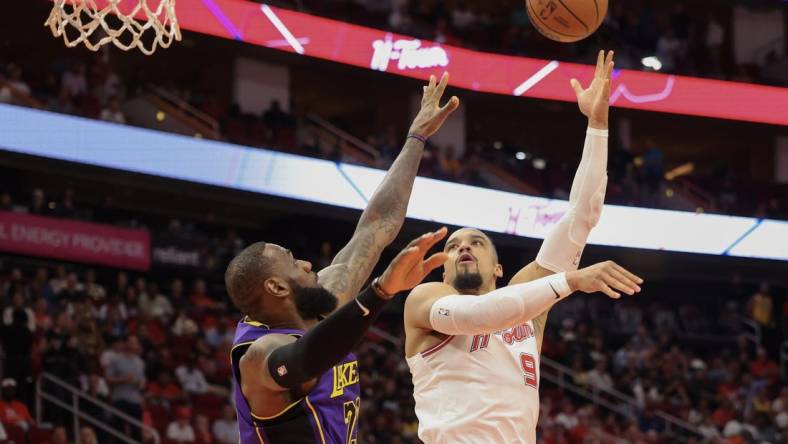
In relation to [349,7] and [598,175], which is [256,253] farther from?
[349,7]

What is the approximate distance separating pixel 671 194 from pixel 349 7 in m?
7.17

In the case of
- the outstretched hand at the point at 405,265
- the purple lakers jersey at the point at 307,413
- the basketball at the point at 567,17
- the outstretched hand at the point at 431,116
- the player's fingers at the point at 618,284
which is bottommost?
the purple lakers jersey at the point at 307,413

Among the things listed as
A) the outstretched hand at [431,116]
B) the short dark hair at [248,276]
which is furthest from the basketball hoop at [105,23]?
the short dark hair at [248,276]

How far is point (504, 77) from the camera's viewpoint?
20.6 m

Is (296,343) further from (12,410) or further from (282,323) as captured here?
(12,410)

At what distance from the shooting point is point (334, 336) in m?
3.12

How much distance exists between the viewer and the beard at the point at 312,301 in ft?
12.1

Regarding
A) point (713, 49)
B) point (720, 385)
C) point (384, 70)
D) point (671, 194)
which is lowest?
point (720, 385)

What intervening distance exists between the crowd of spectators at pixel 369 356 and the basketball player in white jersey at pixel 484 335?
20.3 ft

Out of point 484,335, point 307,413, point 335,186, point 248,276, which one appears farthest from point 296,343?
point 335,186

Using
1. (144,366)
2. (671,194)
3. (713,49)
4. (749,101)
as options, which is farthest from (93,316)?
(713,49)

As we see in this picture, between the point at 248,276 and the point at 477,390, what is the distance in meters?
1.53

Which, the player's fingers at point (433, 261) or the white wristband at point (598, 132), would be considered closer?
the player's fingers at point (433, 261)

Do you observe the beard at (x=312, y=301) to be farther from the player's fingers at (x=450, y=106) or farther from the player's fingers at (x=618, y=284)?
the player's fingers at (x=450, y=106)
